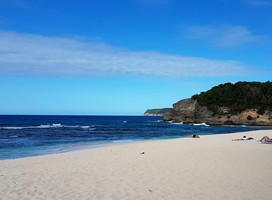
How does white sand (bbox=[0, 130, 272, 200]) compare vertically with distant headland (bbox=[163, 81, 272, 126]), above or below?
below

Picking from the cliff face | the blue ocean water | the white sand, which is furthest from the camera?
the cliff face

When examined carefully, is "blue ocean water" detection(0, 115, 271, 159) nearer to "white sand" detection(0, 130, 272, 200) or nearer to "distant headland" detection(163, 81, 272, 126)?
"white sand" detection(0, 130, 272, 200)

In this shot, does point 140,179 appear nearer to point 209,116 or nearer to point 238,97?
point 209,116

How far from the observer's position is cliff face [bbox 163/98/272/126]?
95262 mm

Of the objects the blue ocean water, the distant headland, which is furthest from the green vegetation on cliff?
the blue ocean water

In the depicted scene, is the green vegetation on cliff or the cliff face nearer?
the cliff face

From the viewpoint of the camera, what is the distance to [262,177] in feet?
36.7

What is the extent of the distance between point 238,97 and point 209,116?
43.6 ft

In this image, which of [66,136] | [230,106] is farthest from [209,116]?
[66,136]

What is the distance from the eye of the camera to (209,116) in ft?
342

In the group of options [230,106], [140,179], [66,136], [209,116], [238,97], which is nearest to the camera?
[140,179]

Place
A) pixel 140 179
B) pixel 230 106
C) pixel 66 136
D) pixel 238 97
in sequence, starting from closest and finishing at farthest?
pixel 140 179, pixel 66 136, pixel 230 106, pixel 238 97

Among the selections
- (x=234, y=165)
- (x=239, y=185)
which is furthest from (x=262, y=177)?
(x=234, y=165)

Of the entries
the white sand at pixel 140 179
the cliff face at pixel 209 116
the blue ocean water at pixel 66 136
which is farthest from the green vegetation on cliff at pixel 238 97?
the white sand at pixel 140 179
